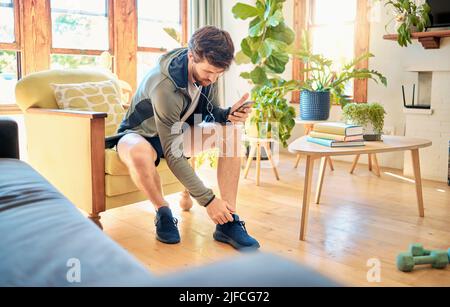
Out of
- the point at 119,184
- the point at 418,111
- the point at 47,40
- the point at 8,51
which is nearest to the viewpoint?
the point at 119,184

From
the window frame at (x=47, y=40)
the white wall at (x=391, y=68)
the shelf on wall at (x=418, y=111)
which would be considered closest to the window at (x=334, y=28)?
the white wall at (x=391, y=68)

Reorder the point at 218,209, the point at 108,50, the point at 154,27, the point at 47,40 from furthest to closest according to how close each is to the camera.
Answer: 1. the point at 154,27
2. the point at 108,50
3. the point at 47,40
4. the point at 218,209

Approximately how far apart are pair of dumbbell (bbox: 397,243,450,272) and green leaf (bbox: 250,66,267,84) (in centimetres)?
231

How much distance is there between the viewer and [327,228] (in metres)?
2.51

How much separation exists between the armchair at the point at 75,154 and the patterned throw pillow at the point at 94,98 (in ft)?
0.23

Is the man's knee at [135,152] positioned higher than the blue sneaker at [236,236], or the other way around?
the man's knee at [135,152]

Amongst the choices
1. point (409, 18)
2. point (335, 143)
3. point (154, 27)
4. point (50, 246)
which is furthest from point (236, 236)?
point (154, 27)

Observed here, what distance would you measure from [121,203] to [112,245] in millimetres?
1489

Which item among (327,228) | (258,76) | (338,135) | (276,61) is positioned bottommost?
(327,228)

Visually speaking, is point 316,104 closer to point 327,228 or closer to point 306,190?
point 327,228

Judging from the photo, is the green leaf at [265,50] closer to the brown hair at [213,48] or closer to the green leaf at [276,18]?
the green leaf at [276,18]

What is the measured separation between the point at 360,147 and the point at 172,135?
964 millimetres

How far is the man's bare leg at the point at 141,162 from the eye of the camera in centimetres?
219

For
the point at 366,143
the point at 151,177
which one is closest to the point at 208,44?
the point at 151,177
